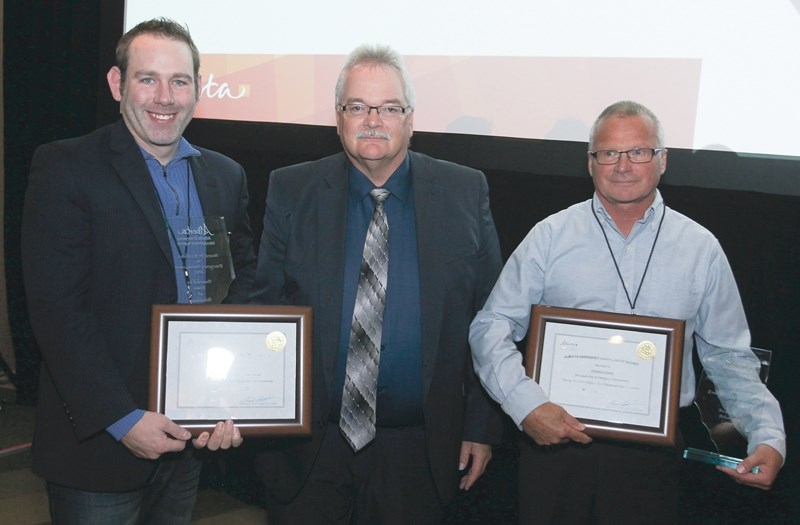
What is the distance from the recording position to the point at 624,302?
1.88 m

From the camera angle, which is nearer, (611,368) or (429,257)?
(611,368)

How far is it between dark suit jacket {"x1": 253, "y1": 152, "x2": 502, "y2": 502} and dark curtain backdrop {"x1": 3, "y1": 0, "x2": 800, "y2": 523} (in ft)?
1.45

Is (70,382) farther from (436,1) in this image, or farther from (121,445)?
(436,1)

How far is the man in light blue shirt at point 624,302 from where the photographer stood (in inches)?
73.1

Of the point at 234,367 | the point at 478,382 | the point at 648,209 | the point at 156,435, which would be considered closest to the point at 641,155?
the point at 648,209

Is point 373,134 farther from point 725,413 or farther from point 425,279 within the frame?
point 725,413

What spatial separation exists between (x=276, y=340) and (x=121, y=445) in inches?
18.1

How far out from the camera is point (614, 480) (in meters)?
1.87

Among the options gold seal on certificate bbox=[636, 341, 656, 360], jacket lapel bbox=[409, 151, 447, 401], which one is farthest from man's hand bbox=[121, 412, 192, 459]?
gold seal on certificate bbox=[636, 341, 656, 360]

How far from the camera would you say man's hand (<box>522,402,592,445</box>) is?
1.75 meters

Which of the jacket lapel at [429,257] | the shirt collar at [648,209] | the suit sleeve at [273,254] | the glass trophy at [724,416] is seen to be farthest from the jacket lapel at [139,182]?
the glass trophy at [724,416]

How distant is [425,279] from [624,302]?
506mm

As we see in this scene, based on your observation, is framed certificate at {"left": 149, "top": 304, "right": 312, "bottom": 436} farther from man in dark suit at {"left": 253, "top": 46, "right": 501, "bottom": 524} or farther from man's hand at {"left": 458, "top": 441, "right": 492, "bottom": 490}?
man's hand at {"left": 458, "top": 441, "right": 492, "bottom": 490}

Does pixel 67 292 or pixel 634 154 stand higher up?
pixel 634 154
